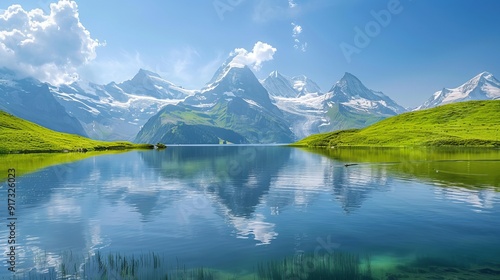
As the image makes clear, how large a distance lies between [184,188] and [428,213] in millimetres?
44567

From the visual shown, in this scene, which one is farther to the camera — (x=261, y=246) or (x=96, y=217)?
(x=96, y=217)

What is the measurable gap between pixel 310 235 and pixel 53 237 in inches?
1031

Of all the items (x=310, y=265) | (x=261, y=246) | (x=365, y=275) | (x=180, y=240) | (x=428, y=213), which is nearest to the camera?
(x=365, y=275)

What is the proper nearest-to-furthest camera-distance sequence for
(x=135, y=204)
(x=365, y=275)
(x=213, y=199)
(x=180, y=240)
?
(x=365, y=275), (x=180, y=240), (x=135, y=204), (x=213, y=199)

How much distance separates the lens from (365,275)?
2439cm

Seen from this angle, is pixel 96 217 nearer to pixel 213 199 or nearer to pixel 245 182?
pixel 213 199

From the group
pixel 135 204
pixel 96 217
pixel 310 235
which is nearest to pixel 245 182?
pixel 135 204

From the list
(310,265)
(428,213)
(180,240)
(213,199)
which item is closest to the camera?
(310,265)

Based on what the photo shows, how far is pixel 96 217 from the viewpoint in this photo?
146ft

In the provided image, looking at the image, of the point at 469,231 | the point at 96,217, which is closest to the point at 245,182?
the point at 96,217

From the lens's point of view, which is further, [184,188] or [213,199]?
[184,188]

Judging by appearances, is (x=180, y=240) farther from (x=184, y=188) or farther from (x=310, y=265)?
(x=184, y=188)

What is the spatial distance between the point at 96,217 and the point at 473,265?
41117mm

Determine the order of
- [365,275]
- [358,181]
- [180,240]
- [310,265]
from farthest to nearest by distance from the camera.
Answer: [358,181]
[180,240]
[310,265]
[365,275]
